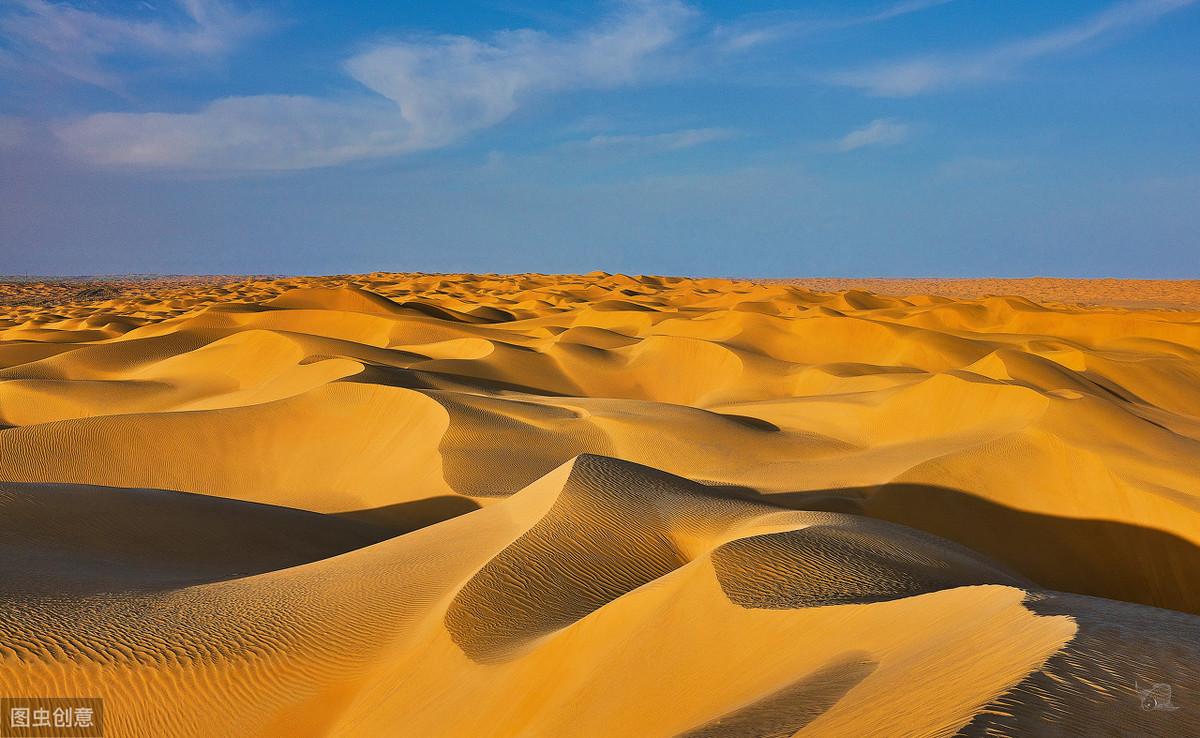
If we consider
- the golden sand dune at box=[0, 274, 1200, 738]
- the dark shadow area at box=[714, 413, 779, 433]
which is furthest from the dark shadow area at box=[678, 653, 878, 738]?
the dark shadow area at box=[714, 413, 779, 433]

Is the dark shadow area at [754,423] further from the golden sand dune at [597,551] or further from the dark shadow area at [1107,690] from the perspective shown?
the dark shadow area at [1107,690]

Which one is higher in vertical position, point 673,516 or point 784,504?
point 673,516

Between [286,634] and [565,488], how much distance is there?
2.13m

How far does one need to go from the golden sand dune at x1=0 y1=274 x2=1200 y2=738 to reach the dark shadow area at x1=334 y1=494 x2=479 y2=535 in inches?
1.9

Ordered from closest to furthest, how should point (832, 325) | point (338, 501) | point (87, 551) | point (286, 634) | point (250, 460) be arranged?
point (286, 634)
point (87, 551)
point (338, 501)
point (250, 460)
point (832, 325)

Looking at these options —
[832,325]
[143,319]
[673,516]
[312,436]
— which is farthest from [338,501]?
[143,319]

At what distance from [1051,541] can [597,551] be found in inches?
217

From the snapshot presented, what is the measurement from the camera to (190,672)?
184 inches

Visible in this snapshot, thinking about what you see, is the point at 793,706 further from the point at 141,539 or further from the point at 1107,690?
the point at 141,539

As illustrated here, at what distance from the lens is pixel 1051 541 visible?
357 inches

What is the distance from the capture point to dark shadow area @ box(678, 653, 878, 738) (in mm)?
2883

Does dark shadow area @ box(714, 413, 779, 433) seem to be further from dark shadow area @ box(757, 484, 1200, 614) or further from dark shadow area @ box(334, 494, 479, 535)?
dark shadow area @ box(334, 494, 479, 535)

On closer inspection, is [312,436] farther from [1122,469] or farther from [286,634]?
[1122,469]

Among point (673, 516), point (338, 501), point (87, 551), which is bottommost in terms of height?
point (338, 501)
